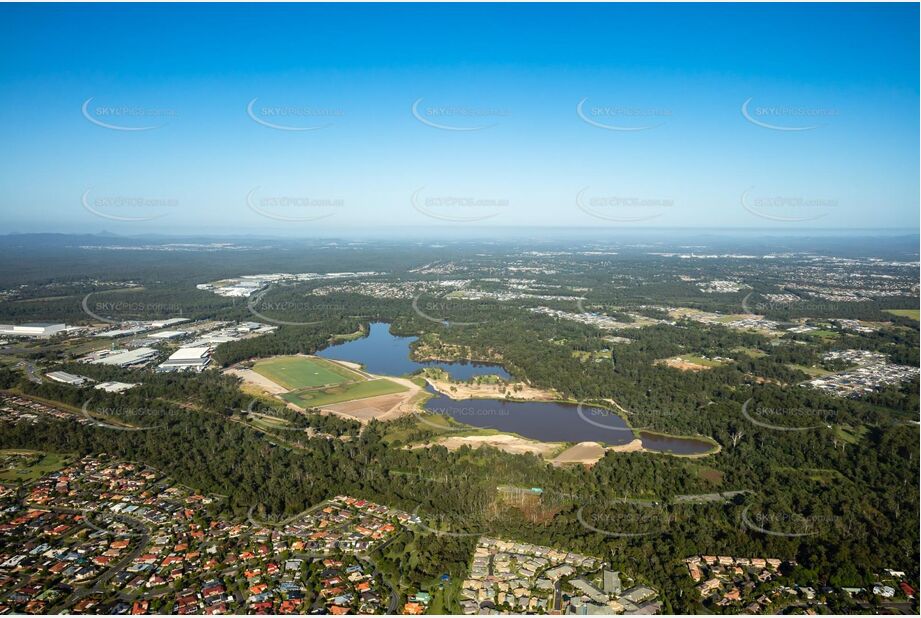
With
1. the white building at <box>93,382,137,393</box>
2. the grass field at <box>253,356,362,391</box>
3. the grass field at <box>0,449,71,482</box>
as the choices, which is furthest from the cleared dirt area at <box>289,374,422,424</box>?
the white building at <box>93,382,137,393</box>

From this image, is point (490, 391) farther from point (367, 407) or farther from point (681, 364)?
point (681, 364)

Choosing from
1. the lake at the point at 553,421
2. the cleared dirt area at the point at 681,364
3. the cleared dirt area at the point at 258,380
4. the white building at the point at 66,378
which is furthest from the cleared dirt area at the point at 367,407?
the cleared dirt area at the point at 681,364

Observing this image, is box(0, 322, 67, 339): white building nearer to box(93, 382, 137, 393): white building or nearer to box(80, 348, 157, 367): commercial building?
box(80, 348, 157, 367): commercial building

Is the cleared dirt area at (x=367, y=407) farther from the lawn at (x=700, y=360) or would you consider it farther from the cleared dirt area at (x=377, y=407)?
the lawn at (x=700, y=360)

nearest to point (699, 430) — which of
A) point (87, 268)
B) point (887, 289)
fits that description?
point (887, 289)

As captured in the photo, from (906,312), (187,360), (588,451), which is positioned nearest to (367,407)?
(588,451)

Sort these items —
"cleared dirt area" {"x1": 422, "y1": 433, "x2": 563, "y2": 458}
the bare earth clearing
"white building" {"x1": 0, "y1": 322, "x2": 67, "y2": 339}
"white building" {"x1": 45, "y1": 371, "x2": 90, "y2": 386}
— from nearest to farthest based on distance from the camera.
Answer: "cleared dirt area" {"x1": 422, "y1": 433, "x2": 563, "y2": 458} → the bare earth clearing → "white building" {"x1": 45, "y1": 371, "x2": 90, "y2": 386} → "white building" {"x1": 0, "y1": 322, "x2": 67, "y2": 339}
